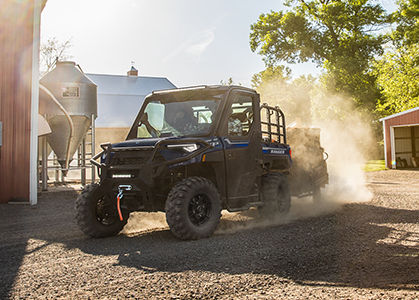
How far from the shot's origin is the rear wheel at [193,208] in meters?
5.96

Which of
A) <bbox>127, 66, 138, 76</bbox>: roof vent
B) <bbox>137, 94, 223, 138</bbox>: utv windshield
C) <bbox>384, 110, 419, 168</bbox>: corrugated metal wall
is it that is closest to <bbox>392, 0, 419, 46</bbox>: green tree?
<bbox>384, 110, 419, 168</bbox>: corrugated metal wall

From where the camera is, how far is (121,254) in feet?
18.4

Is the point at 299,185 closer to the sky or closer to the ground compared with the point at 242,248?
closer to the sky

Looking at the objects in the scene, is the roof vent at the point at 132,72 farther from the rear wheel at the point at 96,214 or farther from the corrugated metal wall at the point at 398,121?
the rear wheel at the point at 96,214

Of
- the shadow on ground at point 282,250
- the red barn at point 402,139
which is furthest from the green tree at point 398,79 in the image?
the shadow on ground at point 282,250

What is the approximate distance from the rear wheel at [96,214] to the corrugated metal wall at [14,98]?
638 centimetres

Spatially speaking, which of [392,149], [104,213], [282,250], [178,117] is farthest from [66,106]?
[392,149]

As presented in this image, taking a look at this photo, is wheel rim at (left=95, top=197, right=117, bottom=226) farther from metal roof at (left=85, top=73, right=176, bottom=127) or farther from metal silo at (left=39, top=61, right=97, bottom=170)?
metal roof at (left=85, top=73, right=176, bottom=127)

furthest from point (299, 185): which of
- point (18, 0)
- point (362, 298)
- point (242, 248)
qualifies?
point (18, 0)

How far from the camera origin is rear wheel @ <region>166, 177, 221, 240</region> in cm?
596

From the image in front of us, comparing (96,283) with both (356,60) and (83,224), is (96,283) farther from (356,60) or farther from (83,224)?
(356,60)

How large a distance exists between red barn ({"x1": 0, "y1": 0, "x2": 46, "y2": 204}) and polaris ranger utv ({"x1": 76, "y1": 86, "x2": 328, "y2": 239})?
6.14 meters

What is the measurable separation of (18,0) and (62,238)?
29.4 feet

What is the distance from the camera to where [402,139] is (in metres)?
29.4
